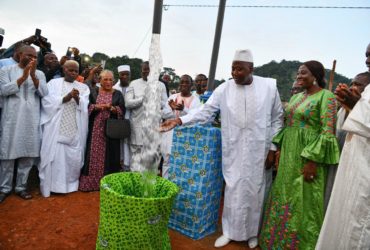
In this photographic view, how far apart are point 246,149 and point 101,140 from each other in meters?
2.42

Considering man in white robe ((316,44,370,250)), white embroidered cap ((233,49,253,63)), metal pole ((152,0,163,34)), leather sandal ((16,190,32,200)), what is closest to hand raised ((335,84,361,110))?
man in white robe ((316,44,370,250))

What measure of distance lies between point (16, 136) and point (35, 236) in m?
1.44

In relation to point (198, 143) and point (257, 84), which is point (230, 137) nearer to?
point (198, 143)

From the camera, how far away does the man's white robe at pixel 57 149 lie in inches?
158

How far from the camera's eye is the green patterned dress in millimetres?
2609

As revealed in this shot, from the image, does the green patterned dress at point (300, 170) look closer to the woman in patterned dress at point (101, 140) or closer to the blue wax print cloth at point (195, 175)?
the blue wax print cloth at point (195, 175)

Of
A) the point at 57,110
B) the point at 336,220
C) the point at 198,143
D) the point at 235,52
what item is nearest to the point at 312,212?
the point at 336,220


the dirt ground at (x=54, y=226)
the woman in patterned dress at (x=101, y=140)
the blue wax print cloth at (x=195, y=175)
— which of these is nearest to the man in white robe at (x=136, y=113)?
the woman in patterned dress at (x=101, y=140)

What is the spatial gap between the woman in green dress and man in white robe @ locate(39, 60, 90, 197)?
2.90 metres

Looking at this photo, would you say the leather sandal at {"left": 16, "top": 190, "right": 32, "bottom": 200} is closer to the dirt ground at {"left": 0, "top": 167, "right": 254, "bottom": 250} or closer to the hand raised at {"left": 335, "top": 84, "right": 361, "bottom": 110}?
the dirt ground at {"left": 0, "top": 167, "right": 254, "bottom": 250}

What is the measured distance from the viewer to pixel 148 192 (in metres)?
2.54

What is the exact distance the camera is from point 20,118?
12.2 feet

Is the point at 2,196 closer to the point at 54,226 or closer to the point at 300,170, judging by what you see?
the point at 54,226

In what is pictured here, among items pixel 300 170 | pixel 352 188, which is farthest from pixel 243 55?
pixel 352 188
